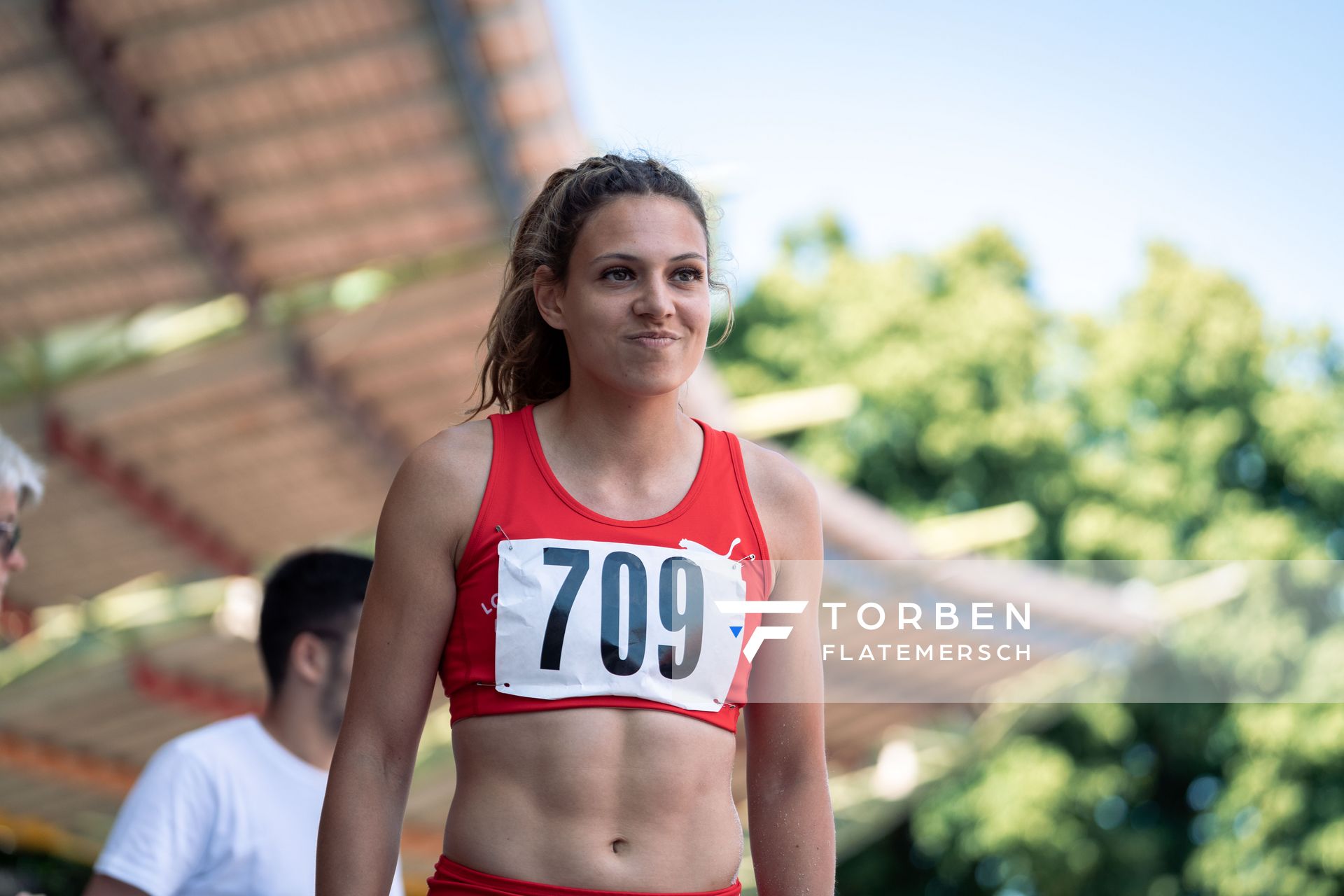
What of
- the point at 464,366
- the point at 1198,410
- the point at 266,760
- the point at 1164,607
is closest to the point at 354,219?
the point at 464,366

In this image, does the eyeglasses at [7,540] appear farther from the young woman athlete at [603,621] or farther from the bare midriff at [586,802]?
the bare midriff at [586,802]

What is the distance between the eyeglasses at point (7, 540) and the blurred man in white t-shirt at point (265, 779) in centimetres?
50

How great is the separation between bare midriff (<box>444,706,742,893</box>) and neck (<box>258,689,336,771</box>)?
54.6 inches

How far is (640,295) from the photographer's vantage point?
2.18 m

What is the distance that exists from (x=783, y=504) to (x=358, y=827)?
0.72 metres

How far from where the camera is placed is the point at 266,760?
3.33m

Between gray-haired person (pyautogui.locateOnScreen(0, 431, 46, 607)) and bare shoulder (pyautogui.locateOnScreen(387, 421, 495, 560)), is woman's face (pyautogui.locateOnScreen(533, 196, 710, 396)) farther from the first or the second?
gray-haired person (pyautogui.locateOnScreen(0, 431, 46, 607))

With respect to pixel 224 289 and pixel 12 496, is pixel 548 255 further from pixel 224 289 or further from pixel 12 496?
pixel 224 289

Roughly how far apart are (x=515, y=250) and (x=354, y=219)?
6660 millimetres

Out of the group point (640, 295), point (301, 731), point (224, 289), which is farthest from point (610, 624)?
point (224, 289)

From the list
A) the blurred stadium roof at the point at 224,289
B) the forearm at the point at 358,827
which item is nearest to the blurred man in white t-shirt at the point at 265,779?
the forearm at the point at 358,827

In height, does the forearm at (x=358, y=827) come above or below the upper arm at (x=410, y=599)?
below

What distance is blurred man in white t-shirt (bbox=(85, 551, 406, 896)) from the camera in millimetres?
3107

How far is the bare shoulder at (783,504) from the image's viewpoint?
2285mm
